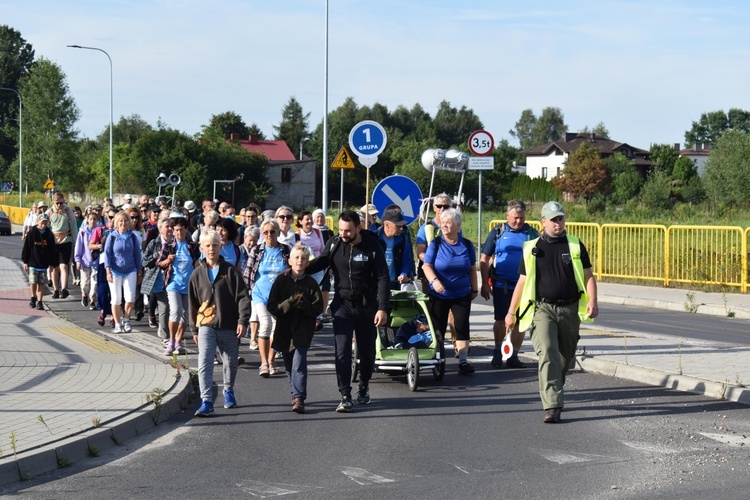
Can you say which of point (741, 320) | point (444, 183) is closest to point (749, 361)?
point (741, 320)

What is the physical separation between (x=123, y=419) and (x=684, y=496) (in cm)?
425

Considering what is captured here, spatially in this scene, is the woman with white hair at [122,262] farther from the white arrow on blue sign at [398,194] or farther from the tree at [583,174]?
the tree at [583,174]

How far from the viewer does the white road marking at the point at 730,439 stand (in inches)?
295

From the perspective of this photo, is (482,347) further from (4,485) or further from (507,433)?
(4,485)

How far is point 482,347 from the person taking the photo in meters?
13.1

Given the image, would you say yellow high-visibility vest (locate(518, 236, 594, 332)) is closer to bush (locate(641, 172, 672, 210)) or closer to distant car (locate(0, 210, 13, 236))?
distant car (locate(0, 210, 13, 236))

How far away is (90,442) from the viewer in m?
7.50

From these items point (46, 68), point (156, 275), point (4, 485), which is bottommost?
point (4, 485)

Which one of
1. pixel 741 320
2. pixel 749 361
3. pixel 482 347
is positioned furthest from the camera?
pixel 741 320

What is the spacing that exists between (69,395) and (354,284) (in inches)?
105

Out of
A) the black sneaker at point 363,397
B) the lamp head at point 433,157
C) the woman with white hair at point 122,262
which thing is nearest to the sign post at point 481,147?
the lamp head at point 433,157

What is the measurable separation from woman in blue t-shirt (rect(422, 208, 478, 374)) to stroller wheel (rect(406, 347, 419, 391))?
2.28ft

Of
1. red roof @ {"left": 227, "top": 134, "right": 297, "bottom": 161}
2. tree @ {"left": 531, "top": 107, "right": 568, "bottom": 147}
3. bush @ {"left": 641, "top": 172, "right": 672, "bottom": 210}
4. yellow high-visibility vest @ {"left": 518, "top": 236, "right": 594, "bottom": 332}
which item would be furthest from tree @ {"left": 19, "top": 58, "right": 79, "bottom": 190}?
tree @ {"left": 531, "top": 107, "right": 568, "bottom": 147}

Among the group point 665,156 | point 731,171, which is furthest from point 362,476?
point 665,156
